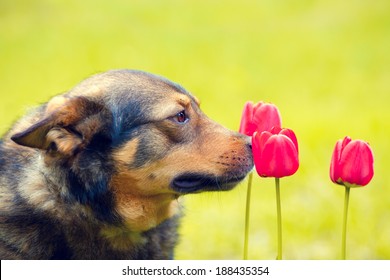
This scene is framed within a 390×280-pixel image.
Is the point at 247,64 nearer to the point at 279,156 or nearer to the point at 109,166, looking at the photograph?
the point at 109,166

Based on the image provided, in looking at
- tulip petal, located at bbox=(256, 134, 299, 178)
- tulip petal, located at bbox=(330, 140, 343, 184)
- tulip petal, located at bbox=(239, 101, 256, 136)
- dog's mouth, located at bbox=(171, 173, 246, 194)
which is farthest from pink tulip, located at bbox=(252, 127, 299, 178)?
dog's mouth, located at bbox=(171, 173, 246, 194)

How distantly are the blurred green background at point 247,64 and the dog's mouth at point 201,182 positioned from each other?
1.93 meters

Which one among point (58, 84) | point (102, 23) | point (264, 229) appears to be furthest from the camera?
point (102, 23)

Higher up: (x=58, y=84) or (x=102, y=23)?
(x=102, y=23)

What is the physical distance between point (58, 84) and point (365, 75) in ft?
11.0

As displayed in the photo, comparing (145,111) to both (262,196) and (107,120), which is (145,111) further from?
(262,196)

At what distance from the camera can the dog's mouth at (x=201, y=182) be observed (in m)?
3.27

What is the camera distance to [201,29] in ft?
35.0

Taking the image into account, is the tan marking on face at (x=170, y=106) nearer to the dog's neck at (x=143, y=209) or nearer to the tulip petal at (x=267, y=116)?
the dog's neck at (x=143, y=209)

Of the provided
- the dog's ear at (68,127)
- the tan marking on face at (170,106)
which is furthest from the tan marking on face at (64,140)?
the tan marking on face at (170,106)

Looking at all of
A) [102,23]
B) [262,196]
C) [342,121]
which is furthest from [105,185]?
[102,23]

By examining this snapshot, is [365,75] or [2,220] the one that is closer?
[2,220]

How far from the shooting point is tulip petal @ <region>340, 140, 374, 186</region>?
2678 millimetres
